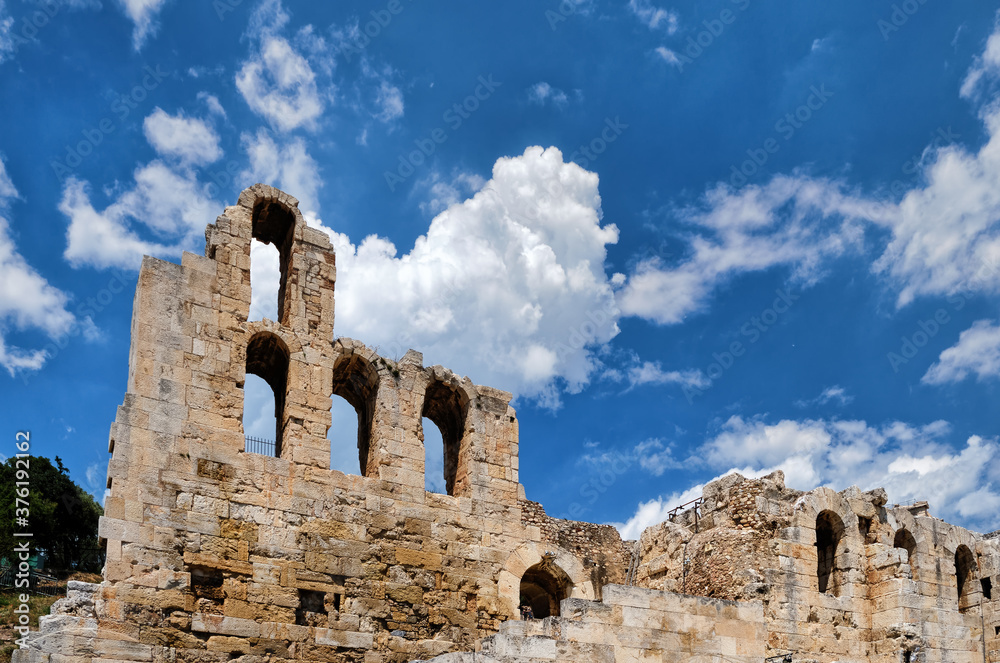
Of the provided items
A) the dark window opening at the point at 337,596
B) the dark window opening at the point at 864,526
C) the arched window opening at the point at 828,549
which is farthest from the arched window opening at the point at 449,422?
the dark window opening at the point at 864,526

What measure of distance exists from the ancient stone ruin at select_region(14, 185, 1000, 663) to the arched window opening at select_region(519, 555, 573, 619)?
83 mm

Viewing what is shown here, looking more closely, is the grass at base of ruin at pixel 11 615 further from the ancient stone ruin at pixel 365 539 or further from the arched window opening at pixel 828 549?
the arched window opening at pixel 828 549

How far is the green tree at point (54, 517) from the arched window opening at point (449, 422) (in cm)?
2605

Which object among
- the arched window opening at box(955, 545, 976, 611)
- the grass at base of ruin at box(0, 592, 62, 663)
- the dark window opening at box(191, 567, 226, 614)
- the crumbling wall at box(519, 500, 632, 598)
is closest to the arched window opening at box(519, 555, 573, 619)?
the crumbling wall at box(519, 500, 632, 598)

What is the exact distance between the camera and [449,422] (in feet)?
62.3

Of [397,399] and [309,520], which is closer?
[309,520]

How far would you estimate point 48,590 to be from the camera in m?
33.5

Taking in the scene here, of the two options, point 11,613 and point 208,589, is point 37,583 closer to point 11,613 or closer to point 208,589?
point 11,613

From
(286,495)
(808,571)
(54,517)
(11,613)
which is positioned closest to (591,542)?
(808,571)

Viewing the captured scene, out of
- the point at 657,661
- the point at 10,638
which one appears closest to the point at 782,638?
the point at 657,661

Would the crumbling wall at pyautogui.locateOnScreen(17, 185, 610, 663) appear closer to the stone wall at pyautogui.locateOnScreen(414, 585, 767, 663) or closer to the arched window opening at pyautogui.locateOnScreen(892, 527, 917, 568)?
the stone wall at pyautogui.locateOnScreen(414, 585, 767, 663)

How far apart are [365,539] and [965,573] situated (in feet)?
54.2

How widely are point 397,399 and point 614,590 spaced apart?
204 inches

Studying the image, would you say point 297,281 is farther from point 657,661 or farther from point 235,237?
point 657,661
